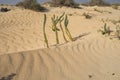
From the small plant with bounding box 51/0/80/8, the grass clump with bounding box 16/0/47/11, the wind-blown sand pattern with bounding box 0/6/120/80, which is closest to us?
the wind-blown sand pattern with bounding box 0/6/120/80

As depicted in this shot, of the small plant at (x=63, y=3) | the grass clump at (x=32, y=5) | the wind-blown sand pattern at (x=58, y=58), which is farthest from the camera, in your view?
the small plant at (x=63, y=3)

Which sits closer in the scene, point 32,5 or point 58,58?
point 58,58

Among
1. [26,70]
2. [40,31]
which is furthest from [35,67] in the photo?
[40,31]

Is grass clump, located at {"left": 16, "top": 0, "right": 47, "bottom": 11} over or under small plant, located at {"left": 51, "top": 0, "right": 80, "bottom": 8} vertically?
over

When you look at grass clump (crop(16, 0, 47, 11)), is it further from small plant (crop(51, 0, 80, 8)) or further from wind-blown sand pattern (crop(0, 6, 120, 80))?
wind-blown sand pattern (crop(0, 6, 120, 80))

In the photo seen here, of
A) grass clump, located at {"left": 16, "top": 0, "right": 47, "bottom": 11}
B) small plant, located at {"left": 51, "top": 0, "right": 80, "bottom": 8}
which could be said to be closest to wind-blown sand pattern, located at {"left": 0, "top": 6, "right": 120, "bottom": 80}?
grass clump, located at {"left": 16, "top": 0, "right": 47, "bottom": 11}

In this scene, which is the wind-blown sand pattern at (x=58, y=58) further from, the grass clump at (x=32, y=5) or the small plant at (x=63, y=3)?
the small plant at (x=63, y=3)

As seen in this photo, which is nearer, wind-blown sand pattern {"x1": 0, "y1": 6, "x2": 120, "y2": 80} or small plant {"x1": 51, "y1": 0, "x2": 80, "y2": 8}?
wind-blown sand pattern {"x1": 0, "y1": 6, "x2": 120, "y2": 80}

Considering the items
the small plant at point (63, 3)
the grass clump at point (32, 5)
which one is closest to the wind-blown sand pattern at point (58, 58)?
the grass clump at point (32, 5)

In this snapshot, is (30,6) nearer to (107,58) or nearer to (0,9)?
(0,9)

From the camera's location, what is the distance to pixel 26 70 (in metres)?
5.24

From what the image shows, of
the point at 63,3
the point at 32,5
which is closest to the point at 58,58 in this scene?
the point at 32,5

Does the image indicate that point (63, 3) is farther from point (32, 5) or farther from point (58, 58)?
point (58, 58)

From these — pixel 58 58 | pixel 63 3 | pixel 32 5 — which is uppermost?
pixel 32 5
